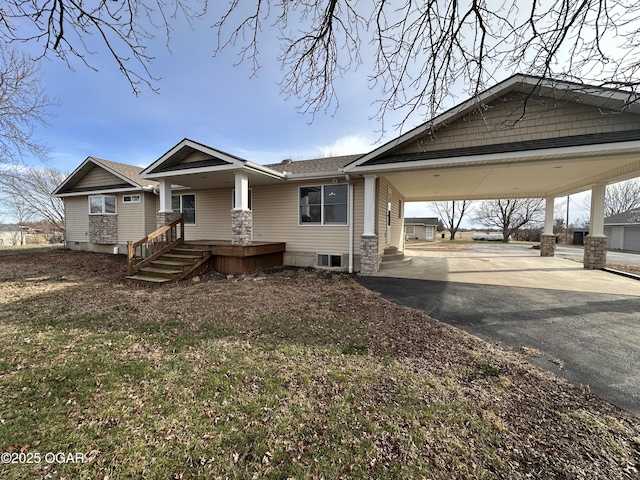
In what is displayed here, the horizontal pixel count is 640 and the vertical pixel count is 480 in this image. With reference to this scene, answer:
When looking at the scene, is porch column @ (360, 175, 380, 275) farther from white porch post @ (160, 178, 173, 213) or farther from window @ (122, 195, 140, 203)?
window @ (122, 195, 140, 203)

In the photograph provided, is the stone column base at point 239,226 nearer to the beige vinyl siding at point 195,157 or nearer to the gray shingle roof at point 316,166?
the beige vinyl siding at point 195,157

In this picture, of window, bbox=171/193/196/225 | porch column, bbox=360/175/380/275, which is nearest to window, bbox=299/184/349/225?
porch column, bbox=360/175/380/275

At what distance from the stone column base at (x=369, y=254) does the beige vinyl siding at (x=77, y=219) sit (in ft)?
50.7

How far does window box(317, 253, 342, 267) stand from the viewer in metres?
9.52

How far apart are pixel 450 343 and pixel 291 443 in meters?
2.70

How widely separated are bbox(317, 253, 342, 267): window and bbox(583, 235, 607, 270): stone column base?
32.4ft

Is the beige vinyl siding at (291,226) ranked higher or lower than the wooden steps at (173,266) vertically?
higher

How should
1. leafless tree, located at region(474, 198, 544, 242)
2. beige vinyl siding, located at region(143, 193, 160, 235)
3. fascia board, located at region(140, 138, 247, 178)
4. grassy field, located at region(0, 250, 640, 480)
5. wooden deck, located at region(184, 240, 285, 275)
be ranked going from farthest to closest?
leafless tree, located at region(474, 198, 544, 242), beige vinyl siding, located at region(143, 193, 160, 235), wooden deck, located at region(184, 240, 285, 275), fascia board, located at region(140, 138, 247, 178), grassy field, located at region(0, 250, 640, 480)

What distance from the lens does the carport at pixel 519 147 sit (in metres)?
6.05

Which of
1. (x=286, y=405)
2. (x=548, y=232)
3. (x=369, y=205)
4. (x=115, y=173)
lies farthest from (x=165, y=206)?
(x=548, y=232)

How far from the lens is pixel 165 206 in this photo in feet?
33.0

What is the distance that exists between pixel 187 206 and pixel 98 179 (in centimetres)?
601

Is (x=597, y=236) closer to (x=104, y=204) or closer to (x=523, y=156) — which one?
(x=523, y=156)

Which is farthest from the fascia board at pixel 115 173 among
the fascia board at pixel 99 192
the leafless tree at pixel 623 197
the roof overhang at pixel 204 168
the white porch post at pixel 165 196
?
the leafless tree at pixel 623 197
